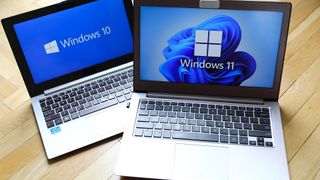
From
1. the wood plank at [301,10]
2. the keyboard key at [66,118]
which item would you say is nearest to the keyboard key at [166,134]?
the keyboard key at [66,118]

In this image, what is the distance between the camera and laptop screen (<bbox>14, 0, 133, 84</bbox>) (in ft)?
2.96

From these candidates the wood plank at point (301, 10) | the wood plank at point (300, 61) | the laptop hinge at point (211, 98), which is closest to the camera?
the laptop hinge at point (211, 98)

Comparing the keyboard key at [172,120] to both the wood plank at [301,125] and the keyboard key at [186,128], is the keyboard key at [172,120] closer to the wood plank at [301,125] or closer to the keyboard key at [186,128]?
the keyboard key at [186,128]

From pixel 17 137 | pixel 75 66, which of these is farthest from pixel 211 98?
pixel 17 137

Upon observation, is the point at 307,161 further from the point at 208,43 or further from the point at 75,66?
the point at 75,66

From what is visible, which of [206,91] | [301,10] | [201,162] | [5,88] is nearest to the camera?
[201,162]

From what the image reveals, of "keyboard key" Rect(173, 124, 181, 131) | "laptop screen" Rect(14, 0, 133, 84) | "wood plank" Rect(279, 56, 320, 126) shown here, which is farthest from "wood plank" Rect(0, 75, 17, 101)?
"wood plank" Rect(279, 56, 320, 126)

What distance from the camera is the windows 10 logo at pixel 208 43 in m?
0.83

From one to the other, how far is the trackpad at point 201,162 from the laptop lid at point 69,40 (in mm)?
325

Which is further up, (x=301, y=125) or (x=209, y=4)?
(x=209, y=4)

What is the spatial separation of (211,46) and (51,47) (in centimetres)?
37

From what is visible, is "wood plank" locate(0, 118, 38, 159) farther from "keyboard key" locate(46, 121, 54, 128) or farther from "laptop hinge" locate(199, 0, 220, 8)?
"laptop hinge" locate(199, 0, 220, 8)

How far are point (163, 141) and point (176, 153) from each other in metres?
0.04

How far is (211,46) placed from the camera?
83 centimetres
